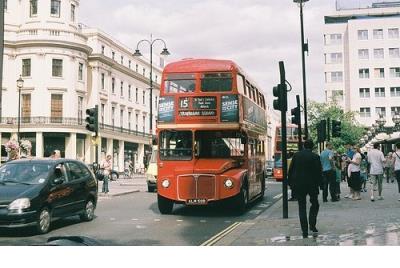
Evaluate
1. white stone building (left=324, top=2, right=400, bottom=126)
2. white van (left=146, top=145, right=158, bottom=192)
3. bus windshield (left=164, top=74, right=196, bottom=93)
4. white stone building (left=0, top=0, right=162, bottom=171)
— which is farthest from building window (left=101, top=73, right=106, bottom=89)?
bus windshield (left=164, top=74, right=196, bottom=93)

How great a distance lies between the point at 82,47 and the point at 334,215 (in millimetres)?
39890

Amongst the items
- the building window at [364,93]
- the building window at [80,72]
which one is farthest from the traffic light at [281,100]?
the building window at [364,93]

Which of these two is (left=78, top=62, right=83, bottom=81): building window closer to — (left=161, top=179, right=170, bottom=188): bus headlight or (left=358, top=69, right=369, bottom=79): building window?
(left=358, top=69, right=369, bottom=79): building window

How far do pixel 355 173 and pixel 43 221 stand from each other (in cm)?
956

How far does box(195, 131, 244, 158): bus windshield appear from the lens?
13.3 metres

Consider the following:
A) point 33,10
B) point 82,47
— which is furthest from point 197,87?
point 82,47

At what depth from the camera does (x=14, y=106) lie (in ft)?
147

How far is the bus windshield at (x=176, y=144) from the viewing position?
13289mm

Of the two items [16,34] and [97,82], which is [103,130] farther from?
[16,34]

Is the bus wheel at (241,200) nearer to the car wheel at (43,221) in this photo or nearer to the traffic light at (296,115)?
the traffic light at (296,115)

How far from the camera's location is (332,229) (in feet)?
31.7

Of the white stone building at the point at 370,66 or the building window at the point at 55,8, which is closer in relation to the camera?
the building window at the point at 55,8
